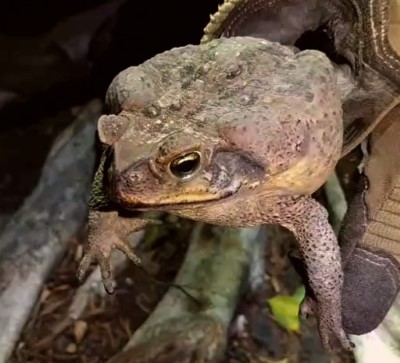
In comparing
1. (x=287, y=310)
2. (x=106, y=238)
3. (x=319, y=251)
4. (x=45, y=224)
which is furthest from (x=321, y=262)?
(x=45, y=224)

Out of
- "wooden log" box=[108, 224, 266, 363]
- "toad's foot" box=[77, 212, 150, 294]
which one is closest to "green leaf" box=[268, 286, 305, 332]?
"wooden log" box=[108, 224, 266, 363]

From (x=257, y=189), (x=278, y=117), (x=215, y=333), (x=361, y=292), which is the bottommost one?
(x=215, y=333)

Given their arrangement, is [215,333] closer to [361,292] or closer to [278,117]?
[361,292]

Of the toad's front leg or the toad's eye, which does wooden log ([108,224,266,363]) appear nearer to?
the toad's front leg

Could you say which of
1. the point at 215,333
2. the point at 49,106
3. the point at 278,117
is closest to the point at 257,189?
the point at 278,117

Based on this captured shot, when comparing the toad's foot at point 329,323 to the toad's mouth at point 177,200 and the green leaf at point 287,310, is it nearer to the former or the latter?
the toad's mouth at point 177,200

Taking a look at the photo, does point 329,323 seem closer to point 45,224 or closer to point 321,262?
point 321,262
